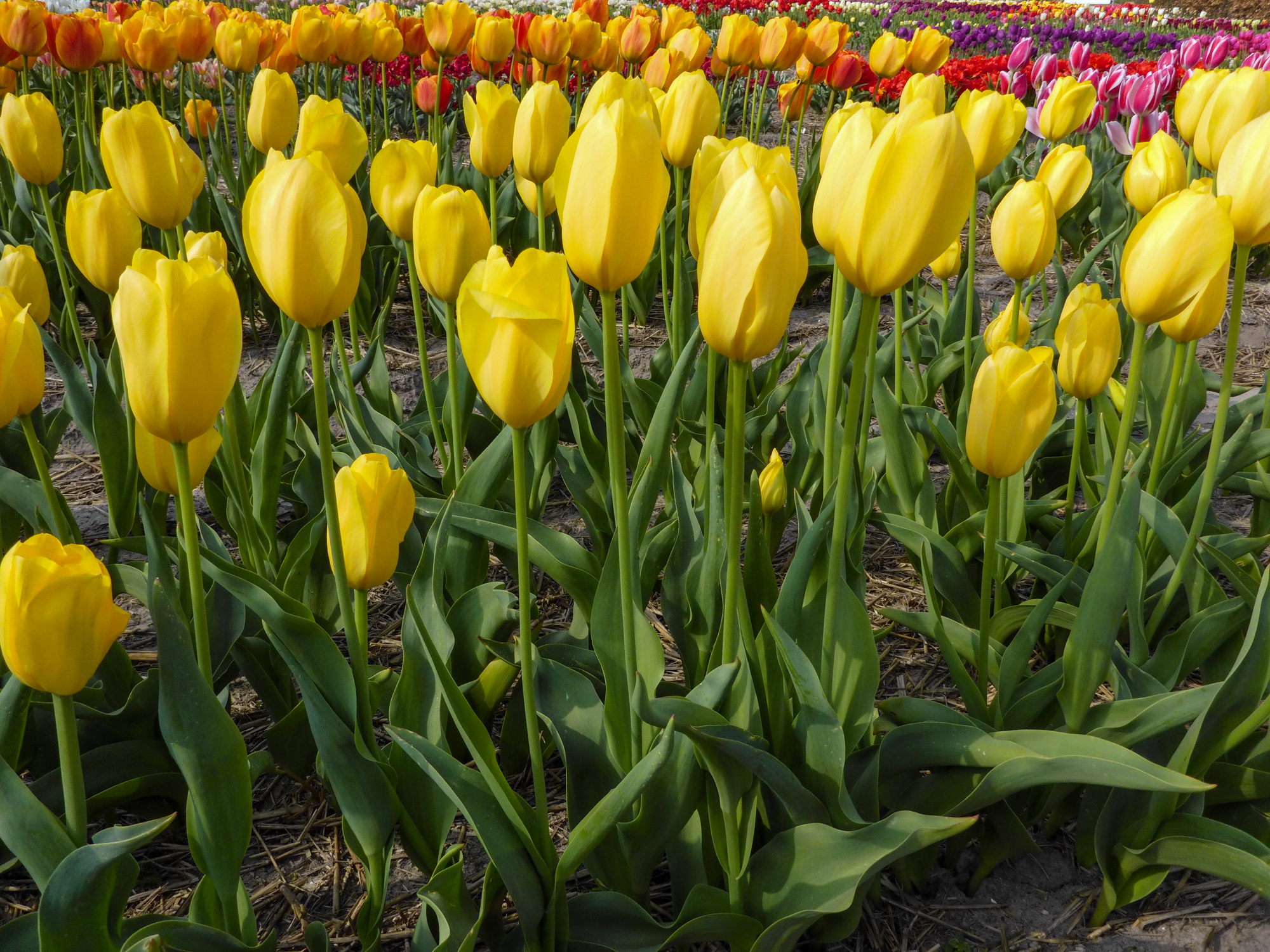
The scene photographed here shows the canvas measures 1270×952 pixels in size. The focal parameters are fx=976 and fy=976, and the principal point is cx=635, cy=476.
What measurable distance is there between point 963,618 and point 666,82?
1996mm

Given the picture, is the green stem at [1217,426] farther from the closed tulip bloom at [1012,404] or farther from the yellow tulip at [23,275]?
the yellow tulip at [23,275]

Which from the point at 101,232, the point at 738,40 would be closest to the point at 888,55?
the point at 738,40

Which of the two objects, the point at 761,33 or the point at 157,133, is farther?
the point at 761,33

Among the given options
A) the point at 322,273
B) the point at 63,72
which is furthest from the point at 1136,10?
the point at 322,273

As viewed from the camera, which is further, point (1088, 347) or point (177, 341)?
point (1088, 347)

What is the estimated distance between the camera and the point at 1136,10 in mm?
18016

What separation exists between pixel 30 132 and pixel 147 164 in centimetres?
64

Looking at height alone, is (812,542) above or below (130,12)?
below

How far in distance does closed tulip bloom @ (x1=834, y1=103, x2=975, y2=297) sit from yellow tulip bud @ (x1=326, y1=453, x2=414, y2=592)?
21.9 inches

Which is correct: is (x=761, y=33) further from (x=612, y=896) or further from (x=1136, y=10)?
(x=1136, y=10)

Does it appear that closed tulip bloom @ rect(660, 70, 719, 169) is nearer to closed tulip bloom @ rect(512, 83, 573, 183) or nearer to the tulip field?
the tulip field

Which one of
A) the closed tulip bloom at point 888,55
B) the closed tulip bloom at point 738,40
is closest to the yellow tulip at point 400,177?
the closed tulip bloom at point 738,40

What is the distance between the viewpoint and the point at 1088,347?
4.90 feet

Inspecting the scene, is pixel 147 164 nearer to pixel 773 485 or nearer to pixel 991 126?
pixel 773 485
